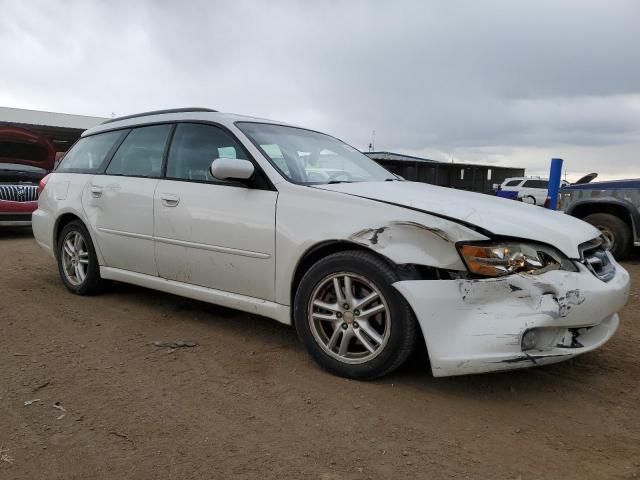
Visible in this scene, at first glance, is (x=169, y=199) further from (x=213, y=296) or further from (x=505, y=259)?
(x=505, y=259)

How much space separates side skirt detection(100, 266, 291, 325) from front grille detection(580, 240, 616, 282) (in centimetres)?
173

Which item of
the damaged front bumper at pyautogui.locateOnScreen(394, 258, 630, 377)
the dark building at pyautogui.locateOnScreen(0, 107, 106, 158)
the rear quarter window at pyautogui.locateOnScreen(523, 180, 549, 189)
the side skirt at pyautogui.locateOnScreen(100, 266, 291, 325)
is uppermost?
the dark building at pyautogui.locateOnScreen(0, 107, 106, 158)

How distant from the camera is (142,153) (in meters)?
4.35

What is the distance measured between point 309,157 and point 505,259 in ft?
5.47

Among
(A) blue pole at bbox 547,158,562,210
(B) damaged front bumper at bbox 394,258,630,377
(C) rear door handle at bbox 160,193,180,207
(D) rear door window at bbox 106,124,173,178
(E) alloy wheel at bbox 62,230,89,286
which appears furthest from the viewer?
(A) blue pole at bbox 547,158,562,210

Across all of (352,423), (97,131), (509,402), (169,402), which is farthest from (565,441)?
(97,131)

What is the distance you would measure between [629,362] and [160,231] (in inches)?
131

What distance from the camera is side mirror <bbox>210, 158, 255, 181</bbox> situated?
130 inches

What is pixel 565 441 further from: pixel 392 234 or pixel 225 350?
pixel 225 350

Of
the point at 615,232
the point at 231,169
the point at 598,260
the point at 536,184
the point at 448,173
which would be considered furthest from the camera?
the point at 448,173

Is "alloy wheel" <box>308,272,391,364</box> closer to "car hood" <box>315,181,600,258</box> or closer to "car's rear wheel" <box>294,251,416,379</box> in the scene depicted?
"car's rear wheel" <box>294,251,416,379</box>

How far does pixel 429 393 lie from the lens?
9.46 ft

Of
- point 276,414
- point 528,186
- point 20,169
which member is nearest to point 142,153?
point 276,414

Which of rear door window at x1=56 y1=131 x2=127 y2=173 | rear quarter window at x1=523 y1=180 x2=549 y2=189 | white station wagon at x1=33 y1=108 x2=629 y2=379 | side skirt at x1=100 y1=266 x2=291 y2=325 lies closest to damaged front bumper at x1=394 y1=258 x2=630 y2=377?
white station wagon at x1=33 y1=108 x2=629 y2=379
